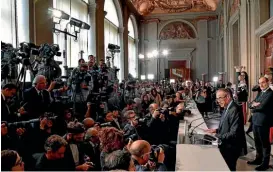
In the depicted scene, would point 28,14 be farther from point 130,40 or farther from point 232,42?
point 130,40

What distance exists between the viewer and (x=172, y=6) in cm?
2098

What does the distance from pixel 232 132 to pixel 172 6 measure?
1871cm

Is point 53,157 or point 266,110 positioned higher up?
point 266,110

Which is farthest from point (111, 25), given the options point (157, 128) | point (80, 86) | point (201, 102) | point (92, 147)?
point (92, 147)

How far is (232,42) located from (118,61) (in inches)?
248

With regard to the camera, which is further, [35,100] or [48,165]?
[35,100]

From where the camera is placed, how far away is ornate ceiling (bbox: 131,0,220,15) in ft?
66.5

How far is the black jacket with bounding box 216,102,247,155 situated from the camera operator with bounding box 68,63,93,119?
9.19ft

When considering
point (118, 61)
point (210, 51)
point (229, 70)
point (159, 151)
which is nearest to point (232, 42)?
point (229, 70)

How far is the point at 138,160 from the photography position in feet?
8.14

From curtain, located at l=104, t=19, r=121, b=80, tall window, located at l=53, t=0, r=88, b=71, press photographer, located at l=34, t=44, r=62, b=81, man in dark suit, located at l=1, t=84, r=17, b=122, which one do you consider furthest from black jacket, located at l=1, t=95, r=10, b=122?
curtain, located at l=104, t=19, r=121, b=80

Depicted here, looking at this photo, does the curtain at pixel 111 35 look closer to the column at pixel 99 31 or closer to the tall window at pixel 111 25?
the tall window at pixel 111 25

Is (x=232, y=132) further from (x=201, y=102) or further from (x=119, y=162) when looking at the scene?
(x=201, y=102)

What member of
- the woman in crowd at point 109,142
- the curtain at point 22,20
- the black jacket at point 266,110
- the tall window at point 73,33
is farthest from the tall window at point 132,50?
the woman in crowd at point 109,142
